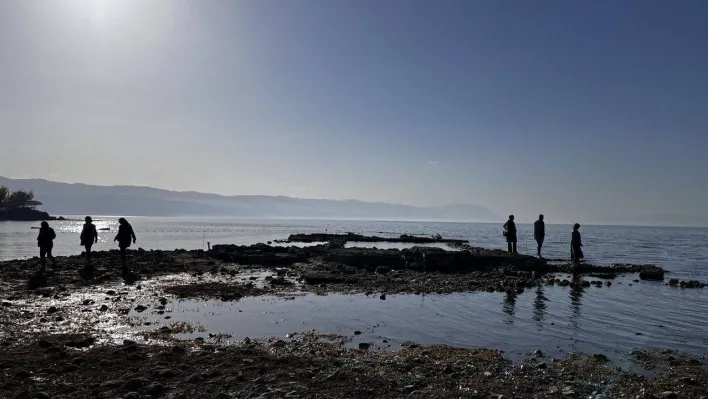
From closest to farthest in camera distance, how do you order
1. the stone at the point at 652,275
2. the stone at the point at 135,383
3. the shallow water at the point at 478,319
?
the stone at the point at 135,383 < the shallow water at the point at 478,319 < the stone at the point at 652,275

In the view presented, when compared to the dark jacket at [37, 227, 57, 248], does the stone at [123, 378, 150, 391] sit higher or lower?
lower

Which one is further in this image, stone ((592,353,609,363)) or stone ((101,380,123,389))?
stone ((592,353,609,363))

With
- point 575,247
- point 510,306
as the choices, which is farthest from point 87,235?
point 575,247

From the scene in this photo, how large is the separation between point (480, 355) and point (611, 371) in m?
2.62

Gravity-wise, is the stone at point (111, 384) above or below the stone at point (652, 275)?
below

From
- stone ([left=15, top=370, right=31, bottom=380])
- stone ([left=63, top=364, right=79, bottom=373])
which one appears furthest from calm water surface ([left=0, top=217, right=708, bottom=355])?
stone ([left=15, top=370, right=31, bottom=380])

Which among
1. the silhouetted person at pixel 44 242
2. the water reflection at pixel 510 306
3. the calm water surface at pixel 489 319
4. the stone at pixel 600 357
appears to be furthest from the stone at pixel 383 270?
the silhouetted person at pixel 44 242

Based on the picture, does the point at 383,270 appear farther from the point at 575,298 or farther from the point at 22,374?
the point at 22,374

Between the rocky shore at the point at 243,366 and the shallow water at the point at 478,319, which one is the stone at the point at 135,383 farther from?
the shallow water at the point at 478,319

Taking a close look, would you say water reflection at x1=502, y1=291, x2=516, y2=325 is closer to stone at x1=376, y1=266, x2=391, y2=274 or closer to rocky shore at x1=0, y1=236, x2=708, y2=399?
rocky shore at x1=0, y1=236, x2=708, y2=399

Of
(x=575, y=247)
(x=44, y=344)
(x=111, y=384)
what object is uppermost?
(x=575, y=247)

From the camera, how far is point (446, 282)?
23219 mm

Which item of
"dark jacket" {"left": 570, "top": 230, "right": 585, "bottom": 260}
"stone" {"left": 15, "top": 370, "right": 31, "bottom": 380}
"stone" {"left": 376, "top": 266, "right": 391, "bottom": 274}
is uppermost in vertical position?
"dark jacket" {"left": 570, "top": 230, "right": 585, "bottom": 260}

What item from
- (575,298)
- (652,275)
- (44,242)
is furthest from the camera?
(652,275)
